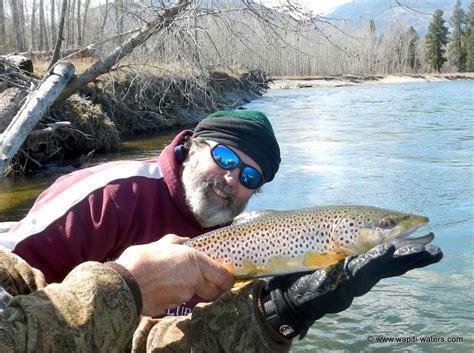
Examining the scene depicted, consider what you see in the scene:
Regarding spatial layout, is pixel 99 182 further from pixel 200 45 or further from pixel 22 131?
pixel 200 45

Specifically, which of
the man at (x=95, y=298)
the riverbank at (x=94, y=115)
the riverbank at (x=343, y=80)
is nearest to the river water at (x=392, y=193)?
the riverbank at (x=94, y=115)

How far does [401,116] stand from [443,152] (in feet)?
33.7

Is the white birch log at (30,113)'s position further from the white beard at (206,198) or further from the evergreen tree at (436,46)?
the evergreen tree at (436,46)

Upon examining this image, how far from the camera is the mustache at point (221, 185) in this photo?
3137 mm

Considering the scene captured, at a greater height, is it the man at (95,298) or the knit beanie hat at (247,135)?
the knit beanie hat at (247,135)

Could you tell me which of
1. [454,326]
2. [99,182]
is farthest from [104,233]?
[454,326]

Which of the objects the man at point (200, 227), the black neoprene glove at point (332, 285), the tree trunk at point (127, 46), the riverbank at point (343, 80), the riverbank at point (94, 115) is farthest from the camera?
the riverbank at point (343, 80)

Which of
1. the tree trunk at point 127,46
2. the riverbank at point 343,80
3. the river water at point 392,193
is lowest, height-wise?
the riverbank at point 343,80

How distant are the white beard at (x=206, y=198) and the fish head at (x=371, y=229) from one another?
2.38 ft

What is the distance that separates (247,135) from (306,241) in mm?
764

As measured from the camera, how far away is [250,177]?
3168mm

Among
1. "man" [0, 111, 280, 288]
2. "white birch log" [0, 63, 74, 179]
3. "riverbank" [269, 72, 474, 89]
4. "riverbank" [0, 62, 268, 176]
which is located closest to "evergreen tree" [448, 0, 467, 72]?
"riverbank" [269, 72, 474, 89]

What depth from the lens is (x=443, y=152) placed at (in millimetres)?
14281

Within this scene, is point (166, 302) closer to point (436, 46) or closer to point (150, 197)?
point (150, 197)
